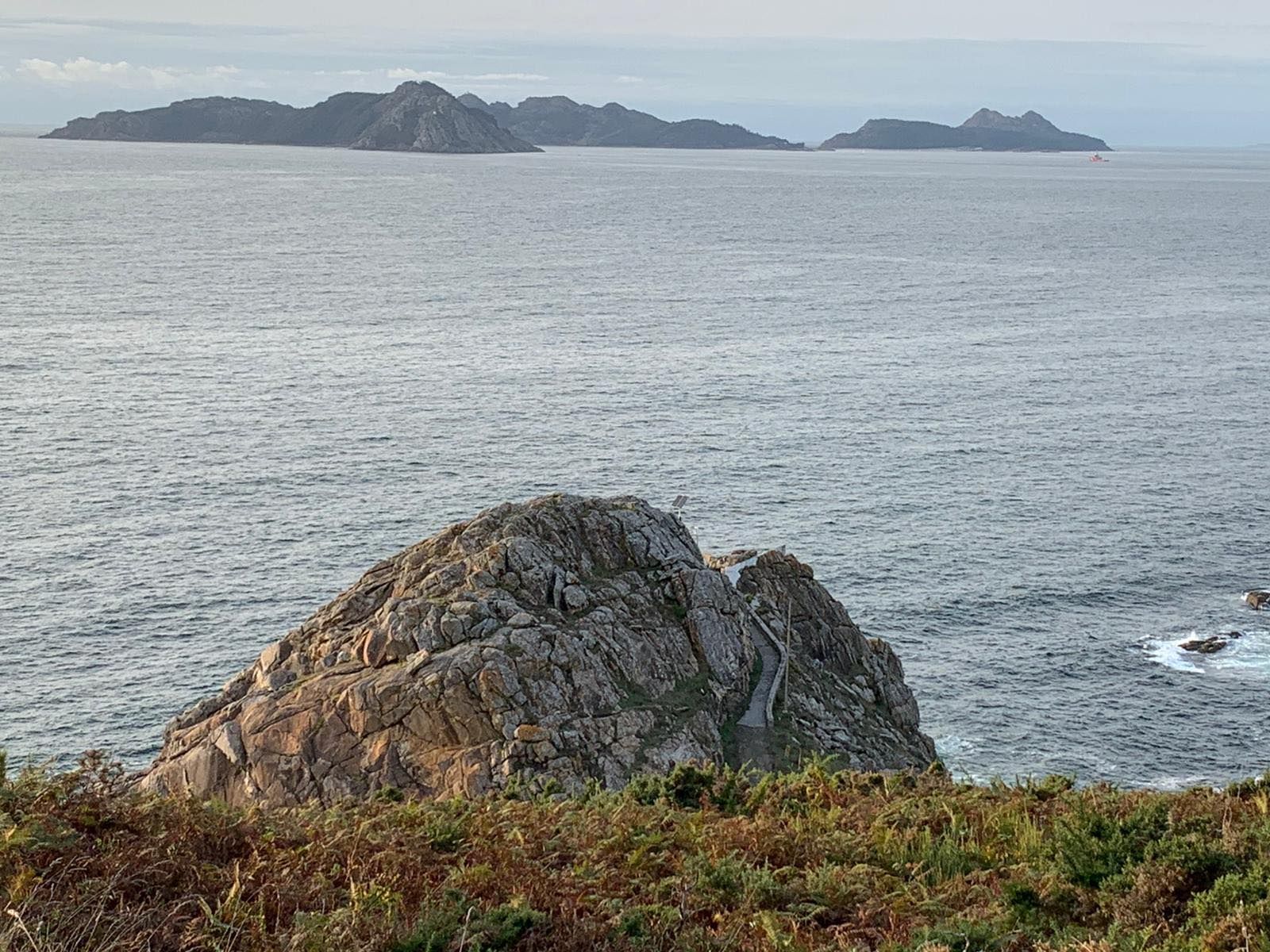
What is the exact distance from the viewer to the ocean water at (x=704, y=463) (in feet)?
176

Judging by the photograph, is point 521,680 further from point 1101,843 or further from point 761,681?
point 1101,843

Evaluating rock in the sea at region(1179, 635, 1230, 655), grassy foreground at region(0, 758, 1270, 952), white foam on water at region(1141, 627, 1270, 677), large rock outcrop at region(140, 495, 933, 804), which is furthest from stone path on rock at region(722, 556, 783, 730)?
grassy foreground at region(0, 758, 1270, 952)

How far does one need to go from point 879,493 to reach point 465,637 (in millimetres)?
42542

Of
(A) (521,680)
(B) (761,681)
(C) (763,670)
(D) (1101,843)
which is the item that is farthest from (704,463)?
(D) (1101,843)

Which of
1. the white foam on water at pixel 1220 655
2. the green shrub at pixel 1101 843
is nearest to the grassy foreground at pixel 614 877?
the green shrub at pixel 1101 843

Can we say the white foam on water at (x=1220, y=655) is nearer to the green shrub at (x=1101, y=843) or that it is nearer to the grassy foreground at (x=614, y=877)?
the grassy foreground at (x=614, y=877)

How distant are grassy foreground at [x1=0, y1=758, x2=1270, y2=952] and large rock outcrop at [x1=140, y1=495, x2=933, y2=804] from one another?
1670 centimetres

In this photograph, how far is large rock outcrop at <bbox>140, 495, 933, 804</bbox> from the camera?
3416 centimetres

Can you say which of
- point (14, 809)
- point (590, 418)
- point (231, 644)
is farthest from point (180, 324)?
point (14, 809)

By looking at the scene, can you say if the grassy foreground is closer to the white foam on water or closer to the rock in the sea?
the white foam on water

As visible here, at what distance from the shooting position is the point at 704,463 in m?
78.1

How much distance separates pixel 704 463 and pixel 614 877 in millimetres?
65265

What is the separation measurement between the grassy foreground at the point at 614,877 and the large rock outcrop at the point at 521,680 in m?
16.7

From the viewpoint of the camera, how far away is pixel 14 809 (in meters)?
11.5
